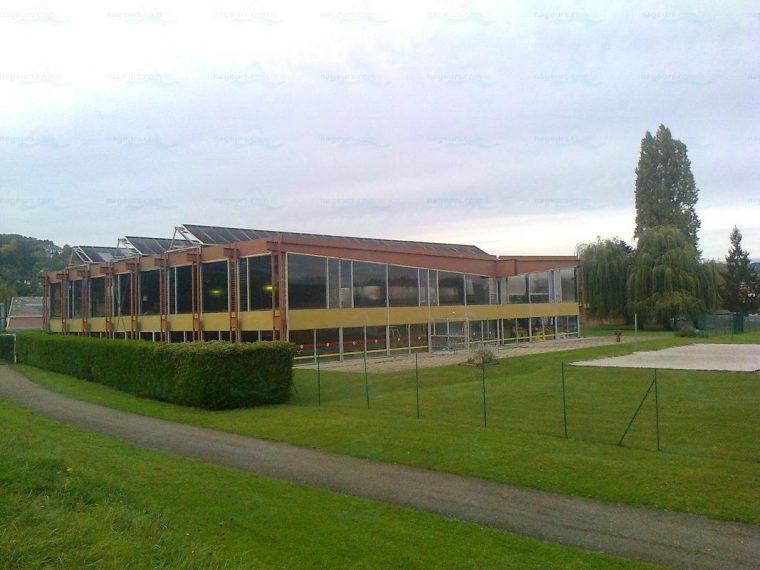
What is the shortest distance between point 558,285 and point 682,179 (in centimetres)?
2798

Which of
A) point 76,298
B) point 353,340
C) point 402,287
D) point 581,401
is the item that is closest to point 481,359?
point 353,340

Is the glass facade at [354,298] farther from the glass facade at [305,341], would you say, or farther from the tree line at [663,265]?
the tree line at [663,265]

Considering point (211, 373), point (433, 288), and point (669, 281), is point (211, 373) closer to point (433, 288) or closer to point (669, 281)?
point (433, 288)

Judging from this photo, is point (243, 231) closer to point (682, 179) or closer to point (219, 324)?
point (219, 324)

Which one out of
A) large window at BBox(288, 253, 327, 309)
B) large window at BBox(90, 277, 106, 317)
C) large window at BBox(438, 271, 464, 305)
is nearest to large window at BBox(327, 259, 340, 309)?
large window at BBox(288, 253, 327, 309)

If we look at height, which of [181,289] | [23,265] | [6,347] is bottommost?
[6,347]

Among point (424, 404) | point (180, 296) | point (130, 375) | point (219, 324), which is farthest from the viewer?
point (180, 296)

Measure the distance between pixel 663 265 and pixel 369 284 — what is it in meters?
32.1

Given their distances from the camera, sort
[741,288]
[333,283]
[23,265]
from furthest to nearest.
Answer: [23,265] → [741,288] → [333,283]

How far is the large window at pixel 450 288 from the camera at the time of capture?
41.5 meters

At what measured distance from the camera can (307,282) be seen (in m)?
33.2

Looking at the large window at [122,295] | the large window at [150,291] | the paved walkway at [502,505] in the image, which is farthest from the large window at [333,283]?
the paved walkway at [502,505]

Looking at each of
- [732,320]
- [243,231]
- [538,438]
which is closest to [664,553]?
[538,438]

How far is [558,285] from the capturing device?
50.8 m
